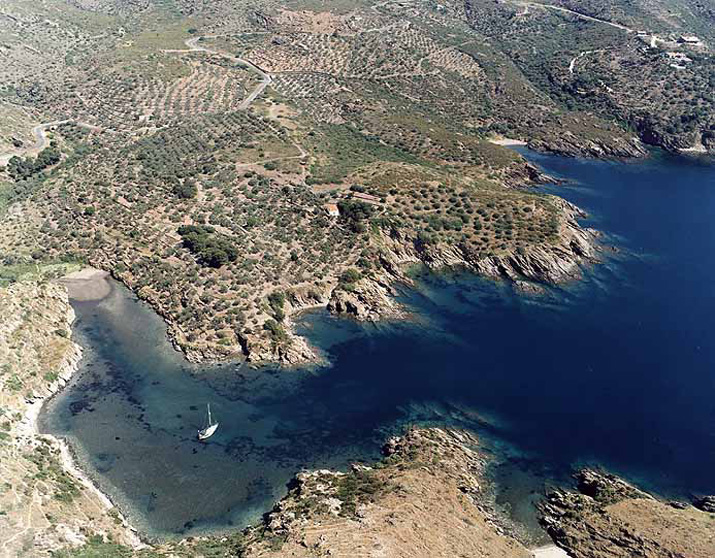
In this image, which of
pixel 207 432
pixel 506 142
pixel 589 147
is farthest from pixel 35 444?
pixel 589 147

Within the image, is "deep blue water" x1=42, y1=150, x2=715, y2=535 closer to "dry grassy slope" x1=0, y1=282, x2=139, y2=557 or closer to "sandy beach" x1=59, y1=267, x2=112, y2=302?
"sandy beach" x1=59, y1=267, x2=112, y2=302

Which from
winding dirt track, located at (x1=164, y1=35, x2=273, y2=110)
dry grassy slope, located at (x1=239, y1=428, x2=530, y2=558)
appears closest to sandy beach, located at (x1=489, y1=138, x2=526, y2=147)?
winding dirt track, located at (x1=164, y1=35, x2=273, y2=110)

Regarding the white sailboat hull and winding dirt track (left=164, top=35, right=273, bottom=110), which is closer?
the white sailboat hull

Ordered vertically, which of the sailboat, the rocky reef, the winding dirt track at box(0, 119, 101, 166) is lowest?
the winding dirt track at box(0, 119, 101, 166)

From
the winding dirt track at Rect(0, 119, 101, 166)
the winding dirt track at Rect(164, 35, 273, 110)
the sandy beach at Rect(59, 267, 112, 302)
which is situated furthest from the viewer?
the winding dirt track at Rect(164, 35, 273, 110)

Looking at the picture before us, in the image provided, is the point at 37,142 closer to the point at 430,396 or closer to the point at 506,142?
the point at 430,396

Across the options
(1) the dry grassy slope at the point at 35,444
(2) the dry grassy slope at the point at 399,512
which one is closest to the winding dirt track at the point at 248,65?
(1) the dry grassy slope at the point at 35,444

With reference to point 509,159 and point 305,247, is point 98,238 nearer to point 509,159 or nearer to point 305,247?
point 305,247
